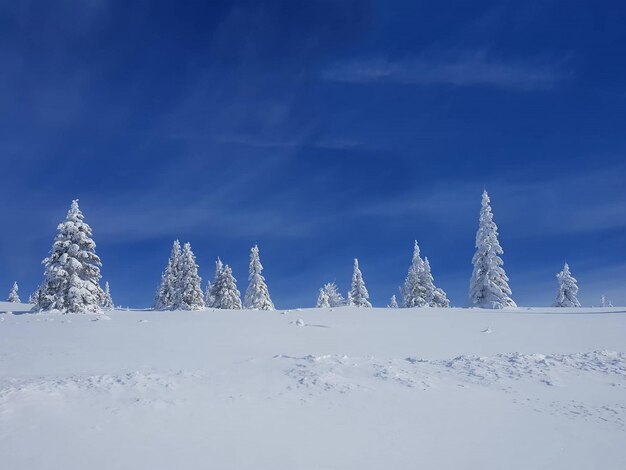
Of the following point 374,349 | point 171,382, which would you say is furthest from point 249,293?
point 171,382

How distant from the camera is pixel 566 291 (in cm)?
6212

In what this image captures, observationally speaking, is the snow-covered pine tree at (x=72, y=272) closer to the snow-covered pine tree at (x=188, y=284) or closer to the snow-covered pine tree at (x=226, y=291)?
the snow-covered pine tree at (x=188, y=284)

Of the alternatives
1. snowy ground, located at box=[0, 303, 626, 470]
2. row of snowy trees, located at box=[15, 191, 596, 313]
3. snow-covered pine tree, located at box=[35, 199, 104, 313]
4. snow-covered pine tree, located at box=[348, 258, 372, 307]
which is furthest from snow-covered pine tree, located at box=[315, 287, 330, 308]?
snowy ground, located at box=[0, 303, 626, 470]

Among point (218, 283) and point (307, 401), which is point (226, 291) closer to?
point (218, 283)

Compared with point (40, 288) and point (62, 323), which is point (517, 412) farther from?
point (40, 288)

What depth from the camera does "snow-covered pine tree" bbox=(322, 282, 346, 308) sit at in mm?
79250

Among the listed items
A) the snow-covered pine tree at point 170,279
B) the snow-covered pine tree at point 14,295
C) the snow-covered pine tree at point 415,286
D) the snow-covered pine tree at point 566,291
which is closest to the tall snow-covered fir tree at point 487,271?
the snow-covered pine tree at point 415,286

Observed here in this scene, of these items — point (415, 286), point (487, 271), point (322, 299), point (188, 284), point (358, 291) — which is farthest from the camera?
point (322, 299)

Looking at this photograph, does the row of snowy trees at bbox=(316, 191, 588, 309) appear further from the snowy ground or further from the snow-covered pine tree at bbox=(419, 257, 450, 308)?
the snowy ground

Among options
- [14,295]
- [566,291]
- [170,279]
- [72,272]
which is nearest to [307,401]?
[72,272]

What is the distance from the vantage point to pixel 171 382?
1222 cm

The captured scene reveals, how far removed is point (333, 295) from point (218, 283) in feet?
82.5

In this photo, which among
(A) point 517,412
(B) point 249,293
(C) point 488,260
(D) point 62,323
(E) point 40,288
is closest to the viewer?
(A) point 517,412

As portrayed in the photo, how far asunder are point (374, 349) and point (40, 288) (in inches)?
943
